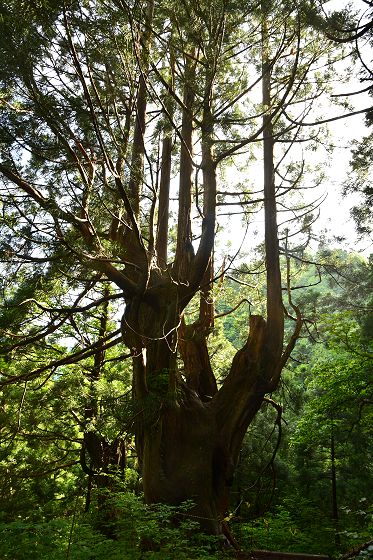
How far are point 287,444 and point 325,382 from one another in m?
2.77

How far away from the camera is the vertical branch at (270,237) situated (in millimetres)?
5203

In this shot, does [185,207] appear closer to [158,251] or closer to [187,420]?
[158,251]

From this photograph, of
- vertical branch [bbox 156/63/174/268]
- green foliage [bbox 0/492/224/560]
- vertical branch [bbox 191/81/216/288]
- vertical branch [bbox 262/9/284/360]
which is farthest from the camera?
vertical branch [bbox 156/63/174/268]

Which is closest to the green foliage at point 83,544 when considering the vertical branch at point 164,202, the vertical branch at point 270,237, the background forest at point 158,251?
the background forest at point 158,251

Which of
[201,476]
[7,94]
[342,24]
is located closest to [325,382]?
[201,476]

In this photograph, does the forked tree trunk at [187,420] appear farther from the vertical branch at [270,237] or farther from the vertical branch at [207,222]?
the vertical branch at [207,222]

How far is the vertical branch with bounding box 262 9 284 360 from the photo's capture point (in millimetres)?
5203

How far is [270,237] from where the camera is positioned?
18.6 feet

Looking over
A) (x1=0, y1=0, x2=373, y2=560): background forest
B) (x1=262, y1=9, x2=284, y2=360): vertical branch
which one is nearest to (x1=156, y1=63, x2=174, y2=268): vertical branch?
(x1=0, y1=0, x2=373, y2=560): background forest

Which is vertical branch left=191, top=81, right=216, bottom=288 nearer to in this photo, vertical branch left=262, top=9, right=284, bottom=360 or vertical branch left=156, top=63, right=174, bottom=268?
vertical branch left=262, top=9, right=284, bottom=360

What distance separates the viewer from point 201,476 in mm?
4621

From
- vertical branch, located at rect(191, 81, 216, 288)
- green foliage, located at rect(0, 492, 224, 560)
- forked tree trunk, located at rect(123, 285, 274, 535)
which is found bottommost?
green foliage, located at rect(0, 492, 224, 560)

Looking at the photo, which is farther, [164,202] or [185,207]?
[164,202]

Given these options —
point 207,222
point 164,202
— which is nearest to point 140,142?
point 207,222
